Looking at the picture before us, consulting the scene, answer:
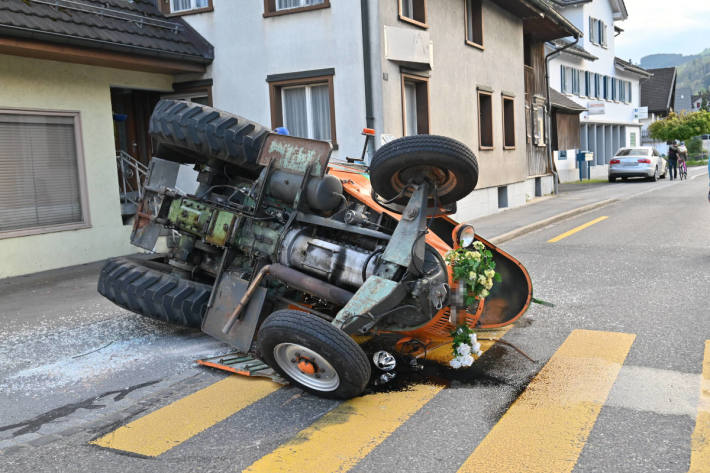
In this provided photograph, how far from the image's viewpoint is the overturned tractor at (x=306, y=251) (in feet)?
14.5

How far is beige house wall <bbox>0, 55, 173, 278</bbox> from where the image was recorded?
10078 mm

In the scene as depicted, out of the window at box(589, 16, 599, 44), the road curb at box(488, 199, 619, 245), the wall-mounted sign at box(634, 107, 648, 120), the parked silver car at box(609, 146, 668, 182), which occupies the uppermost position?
the window at box(589, 16, 599, 44)

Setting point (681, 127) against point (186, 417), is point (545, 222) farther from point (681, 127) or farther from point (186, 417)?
point (681, 127)

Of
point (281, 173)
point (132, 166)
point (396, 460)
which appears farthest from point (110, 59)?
point (396, 460)

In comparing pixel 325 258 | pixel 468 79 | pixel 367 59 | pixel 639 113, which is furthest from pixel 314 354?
pixel 639 113

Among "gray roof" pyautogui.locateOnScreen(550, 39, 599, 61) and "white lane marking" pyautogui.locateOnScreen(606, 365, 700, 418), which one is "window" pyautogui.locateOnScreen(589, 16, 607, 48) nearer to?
"gray roof" pyautogui.locateOnScreen(550, 39, 599, 61)

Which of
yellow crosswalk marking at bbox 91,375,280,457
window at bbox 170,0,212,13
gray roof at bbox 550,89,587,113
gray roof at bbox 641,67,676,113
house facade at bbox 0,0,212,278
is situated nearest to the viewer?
yellow crosswalk marking at bbox 91,375,280,457

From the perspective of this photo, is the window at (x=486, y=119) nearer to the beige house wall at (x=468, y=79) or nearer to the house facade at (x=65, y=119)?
the beige house wall at (x=468, y=79)

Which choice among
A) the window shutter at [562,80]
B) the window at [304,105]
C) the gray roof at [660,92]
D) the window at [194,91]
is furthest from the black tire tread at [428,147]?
the gray roof at [660,92]

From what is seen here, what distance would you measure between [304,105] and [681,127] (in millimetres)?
42691

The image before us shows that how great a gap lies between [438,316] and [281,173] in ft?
5.62

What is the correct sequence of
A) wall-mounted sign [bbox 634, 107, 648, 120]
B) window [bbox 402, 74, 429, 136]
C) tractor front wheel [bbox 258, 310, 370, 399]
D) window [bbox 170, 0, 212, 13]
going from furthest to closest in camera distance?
wall-mounted sign [bbox 634, 107, 648, 120] < window [bbox 402, 74, 429, 136] < window [bbox 170, 0, 212, 13] < tractor front wheel [bbox 258, 310, 370, 399]

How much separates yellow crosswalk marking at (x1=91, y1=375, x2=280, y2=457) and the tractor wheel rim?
0.30 meters

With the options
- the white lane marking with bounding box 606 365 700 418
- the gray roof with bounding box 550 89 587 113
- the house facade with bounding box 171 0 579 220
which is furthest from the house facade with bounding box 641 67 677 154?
the white lane marking with bounding box 606 365 700 418
